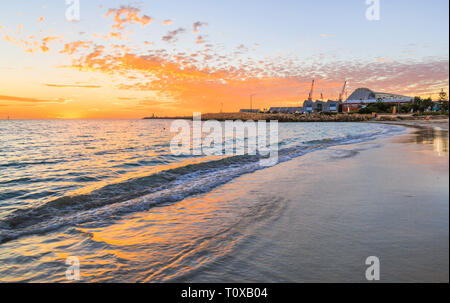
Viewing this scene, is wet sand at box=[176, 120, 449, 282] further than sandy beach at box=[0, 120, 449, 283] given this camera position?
No

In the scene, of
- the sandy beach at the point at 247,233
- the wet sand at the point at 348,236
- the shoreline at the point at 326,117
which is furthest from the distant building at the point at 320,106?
the sandy beach at the point at 247,233

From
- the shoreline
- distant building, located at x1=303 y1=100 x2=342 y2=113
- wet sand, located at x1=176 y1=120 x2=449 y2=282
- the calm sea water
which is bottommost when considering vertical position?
the calm sea water

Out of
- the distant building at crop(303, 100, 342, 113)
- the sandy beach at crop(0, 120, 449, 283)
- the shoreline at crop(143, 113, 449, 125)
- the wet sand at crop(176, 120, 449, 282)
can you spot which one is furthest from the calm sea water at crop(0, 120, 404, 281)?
the distant building at crop(303, 100, 342, 113)

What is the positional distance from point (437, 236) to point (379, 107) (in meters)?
137

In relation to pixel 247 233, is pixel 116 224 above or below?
below

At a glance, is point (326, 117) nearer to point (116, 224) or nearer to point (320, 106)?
point (320, 106)

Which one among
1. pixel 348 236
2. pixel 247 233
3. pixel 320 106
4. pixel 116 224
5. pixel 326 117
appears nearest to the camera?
pixel 348 236

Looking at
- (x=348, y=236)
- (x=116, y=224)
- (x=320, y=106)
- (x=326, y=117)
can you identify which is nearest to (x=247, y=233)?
(x=348, y=236)

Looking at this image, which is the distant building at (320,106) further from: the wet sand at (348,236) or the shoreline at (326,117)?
the wet sand at (348,236)

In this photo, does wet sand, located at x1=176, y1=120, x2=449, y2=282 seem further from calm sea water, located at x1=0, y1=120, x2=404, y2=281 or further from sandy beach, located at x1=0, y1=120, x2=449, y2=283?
calm sea water, located at x1=0, y1=120, x2=404, y2=281

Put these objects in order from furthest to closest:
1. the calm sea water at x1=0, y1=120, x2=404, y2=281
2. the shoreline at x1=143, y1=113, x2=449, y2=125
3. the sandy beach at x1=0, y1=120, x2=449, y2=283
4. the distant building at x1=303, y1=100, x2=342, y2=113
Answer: the distant building at x1=303, y1=100, x2=342, y2=113 → the shoreline at x1=143, y1=113, x2=449, y2=125 → the calm sea water at x1=0, y1=120, x2=404, y2=281 → the sandy beach at x1=0, y1=120, x2=449, y2=283

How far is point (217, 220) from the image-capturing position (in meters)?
5.76
